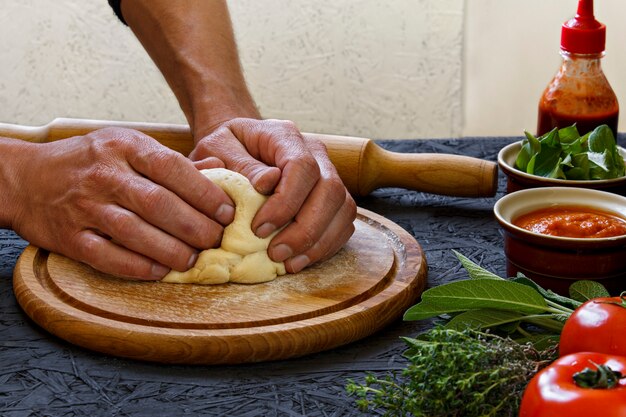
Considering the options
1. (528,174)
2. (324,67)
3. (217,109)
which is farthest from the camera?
(324,67)

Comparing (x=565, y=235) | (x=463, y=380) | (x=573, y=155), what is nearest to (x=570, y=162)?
(x=573, y=155)

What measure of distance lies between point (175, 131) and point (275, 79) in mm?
1887

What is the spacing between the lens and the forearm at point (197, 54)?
1.77 m

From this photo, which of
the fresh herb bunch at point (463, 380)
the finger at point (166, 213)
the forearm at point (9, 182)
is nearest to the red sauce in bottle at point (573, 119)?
the finger at point (166, 213)

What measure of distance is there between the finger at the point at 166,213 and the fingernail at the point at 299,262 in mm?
126

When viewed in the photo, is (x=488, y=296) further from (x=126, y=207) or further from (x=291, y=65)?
(x=291, y=65)

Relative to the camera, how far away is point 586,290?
1.18 meters

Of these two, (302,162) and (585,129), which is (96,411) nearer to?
(302,162)

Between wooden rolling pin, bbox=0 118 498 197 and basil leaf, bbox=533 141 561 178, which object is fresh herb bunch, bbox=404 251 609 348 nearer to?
basil leaf, bbox=533 141 561 178

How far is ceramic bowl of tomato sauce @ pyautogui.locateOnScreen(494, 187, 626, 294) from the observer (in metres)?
1.28

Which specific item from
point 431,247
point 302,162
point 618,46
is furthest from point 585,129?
point 618,46

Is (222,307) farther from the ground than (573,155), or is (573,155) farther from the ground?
(573,155)

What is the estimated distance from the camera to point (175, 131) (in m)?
1.82

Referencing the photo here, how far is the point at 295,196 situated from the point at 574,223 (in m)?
0.41
